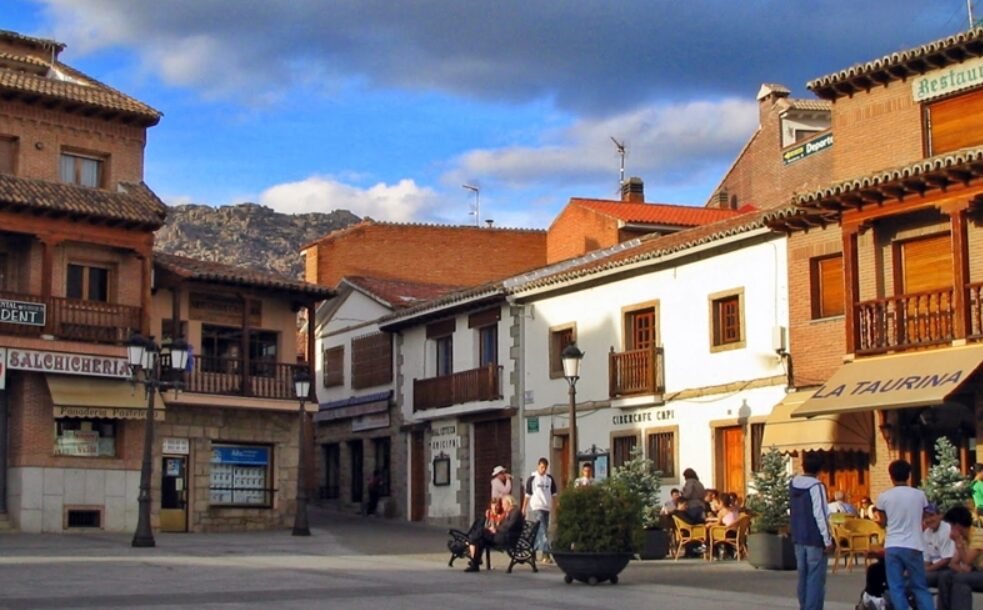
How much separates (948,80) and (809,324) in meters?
4.95

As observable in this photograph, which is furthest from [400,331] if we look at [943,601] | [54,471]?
[943,601]

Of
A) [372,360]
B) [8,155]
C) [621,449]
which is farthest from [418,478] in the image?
[8,155]

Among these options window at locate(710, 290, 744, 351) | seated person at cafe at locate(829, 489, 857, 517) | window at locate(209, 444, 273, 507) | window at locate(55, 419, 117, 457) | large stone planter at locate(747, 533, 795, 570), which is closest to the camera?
large stone planter at locate(747, 533, 795, 570)

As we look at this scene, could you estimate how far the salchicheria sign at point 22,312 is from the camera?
1213 inches

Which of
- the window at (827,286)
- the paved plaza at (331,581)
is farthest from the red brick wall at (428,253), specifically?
the window at (827,286)

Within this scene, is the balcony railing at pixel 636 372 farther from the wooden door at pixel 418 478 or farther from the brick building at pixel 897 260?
the wooden door at pixel 418 478

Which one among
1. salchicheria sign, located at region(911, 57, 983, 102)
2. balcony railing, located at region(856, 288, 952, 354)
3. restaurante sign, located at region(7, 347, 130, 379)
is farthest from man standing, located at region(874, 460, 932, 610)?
restaurante sign, located at region(7, 347, 130, 379)

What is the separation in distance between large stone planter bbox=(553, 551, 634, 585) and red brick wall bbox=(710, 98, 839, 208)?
85.9 ft

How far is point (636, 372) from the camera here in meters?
31.2

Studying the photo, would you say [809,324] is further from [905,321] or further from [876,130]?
[876,130]

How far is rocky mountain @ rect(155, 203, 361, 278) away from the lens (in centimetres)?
9012

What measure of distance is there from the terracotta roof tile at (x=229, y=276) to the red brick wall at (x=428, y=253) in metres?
10.6

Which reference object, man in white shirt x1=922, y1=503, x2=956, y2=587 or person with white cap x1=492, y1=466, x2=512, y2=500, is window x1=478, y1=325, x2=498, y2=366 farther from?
man in white shirt x1=922, y1=503, x2=956, y2=587

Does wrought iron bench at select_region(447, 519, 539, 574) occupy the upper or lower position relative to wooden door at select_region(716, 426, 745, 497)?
lower
